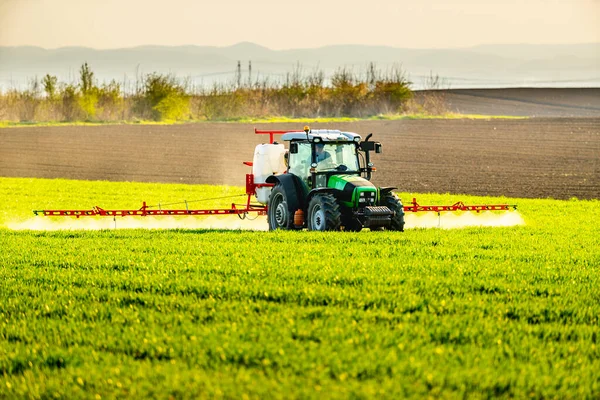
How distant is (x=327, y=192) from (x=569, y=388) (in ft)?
37.6

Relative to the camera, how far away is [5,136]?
59.5 meters

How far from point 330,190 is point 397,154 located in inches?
1169

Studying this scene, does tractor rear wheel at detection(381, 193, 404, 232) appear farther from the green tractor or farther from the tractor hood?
the tractor hood

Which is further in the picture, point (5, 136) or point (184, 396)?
point (5, 136)

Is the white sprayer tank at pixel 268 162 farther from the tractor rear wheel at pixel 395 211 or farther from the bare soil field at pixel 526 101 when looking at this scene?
the bare soil field at pixel 526 101

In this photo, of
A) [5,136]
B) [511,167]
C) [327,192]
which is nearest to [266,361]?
[327,192]

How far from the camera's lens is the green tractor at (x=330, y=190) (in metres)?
17.8

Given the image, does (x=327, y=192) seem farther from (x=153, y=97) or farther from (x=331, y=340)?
(x=153, y=97)

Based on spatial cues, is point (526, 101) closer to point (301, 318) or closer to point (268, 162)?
point (268, 162)

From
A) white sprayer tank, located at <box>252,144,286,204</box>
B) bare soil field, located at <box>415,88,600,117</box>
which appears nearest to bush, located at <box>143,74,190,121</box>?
bare soil field, located at <box>415,88,600,117</box>

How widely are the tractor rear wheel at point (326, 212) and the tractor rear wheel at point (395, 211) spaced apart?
4.13ft

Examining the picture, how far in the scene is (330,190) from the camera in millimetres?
18094

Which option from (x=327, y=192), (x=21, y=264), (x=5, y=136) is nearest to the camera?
(x=21, y=264)

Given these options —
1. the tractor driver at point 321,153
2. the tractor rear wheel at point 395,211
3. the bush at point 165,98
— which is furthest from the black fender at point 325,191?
the bush at point 165,98
